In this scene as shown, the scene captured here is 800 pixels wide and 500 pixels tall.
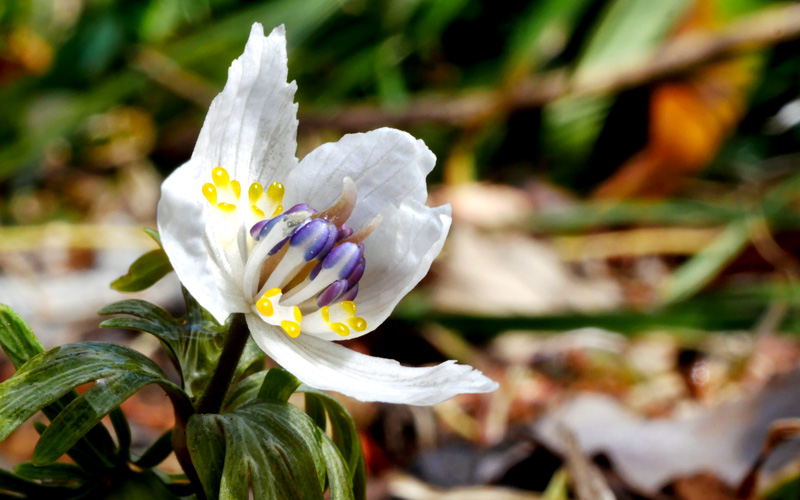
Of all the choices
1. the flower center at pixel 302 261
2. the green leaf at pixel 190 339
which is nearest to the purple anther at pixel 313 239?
the flower center at pixel 302 261

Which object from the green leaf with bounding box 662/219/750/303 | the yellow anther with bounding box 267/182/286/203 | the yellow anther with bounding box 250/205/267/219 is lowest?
the green leaf with bounding box 662/219/750/303

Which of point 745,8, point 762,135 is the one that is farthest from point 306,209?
point 762,135

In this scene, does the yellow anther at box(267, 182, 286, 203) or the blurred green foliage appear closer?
the yellow anther at box(267, 182, 286, 203)

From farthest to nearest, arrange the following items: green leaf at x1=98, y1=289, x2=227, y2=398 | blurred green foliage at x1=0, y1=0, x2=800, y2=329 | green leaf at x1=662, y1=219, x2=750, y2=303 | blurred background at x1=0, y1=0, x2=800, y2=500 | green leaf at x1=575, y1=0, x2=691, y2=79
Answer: green leaf at x1=575, y1=0, x2=691, y2=79 → blurred green foliage at x1=0, y1=0, x2=800, y2=329 → green leaf at x1=662, y1=219, x2=750, y2=303 → blurred background at x1=0, y1=0, x2=800, y2=500 → green leaf at x1=98, y1=289, x2=227, y2=398

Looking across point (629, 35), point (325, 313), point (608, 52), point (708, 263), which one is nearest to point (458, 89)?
point (608, 52)

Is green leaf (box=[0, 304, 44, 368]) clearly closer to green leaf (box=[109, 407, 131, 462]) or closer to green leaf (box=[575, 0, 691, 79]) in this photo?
green leaf (box=[109, 407, 131, 462])

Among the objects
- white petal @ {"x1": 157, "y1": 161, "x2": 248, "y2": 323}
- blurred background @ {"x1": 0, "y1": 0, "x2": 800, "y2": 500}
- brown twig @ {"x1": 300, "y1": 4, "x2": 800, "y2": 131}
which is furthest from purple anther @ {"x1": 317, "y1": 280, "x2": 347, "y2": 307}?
brown twig @ {"x1": 300, "y1": 4, "x2": 800, "y2": 131}

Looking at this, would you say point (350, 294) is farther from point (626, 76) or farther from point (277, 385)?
point (626, 76)
